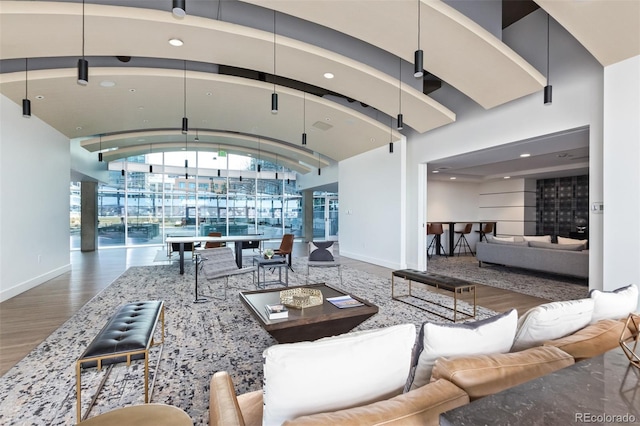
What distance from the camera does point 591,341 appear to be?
154 centimetres

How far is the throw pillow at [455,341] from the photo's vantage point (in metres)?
1.30

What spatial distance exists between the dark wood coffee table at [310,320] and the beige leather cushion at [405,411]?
5.32ft

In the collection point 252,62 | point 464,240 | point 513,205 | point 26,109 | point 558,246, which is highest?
point 252,62

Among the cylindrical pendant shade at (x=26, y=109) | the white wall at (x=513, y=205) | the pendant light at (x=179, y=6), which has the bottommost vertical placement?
the white wall at (x=513, y=205)

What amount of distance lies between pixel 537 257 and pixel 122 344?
25.0 feet

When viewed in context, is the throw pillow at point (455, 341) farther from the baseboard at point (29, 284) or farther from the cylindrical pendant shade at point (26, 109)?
the baseboard at point (29, 284)

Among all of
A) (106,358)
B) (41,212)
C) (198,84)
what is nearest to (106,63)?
(198,84)

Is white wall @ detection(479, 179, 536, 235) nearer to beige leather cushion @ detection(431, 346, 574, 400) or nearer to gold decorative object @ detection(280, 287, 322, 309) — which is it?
gold decorative object @ detection(280, 287, 322, 309)

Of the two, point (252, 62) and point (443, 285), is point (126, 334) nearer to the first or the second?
point (443, 285)

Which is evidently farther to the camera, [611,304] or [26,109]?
[26,109]

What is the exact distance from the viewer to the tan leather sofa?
970 mm

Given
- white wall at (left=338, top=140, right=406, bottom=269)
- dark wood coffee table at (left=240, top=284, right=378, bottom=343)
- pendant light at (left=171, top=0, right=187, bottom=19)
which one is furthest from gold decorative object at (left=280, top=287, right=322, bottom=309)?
white wall at (left=338, top=140, right=406, bottom=269)

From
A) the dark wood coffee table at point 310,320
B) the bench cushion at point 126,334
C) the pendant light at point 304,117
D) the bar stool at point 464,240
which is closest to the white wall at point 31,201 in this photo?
the bench cushion at point 126,334

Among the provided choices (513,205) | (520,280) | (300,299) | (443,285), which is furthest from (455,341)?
(513,205)
